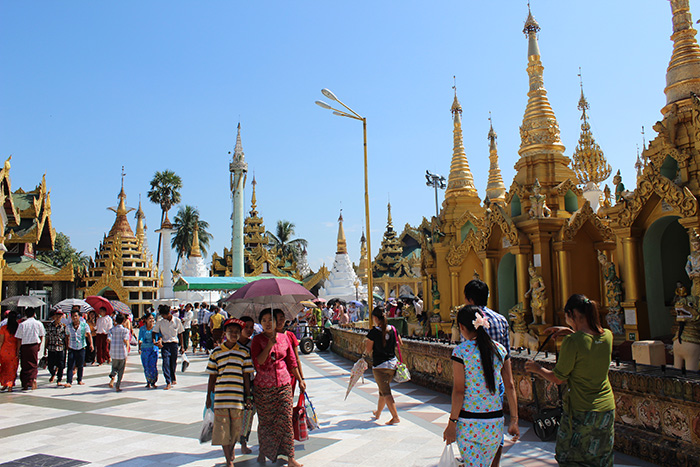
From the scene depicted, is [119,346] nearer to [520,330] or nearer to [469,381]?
[520,330]

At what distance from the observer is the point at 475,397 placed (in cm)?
381

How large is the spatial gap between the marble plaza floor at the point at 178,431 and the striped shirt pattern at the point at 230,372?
0.81 meters

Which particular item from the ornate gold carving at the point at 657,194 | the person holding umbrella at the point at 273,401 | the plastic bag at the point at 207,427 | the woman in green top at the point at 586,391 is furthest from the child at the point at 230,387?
the ornate gold carving at the point at 657,194

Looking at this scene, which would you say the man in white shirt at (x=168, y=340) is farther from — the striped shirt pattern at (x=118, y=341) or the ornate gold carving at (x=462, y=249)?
the ornate gold carving at (x=462, y=249)

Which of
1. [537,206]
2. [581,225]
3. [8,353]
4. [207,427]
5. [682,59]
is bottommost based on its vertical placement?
[207,427]

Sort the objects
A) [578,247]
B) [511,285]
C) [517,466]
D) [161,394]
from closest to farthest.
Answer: [517,466] < [161,394] < [578,247] < [511,285]

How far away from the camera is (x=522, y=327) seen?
40.3 feet

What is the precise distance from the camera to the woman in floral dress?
12.4ft

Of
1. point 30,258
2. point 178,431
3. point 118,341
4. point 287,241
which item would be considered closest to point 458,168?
point 118,341

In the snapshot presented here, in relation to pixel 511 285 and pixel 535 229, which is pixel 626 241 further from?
pixel 511 285

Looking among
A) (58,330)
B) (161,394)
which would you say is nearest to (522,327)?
(161,394)

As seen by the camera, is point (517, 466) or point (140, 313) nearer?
point (517, 466)

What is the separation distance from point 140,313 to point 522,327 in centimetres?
3874

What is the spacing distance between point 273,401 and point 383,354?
226 cm
